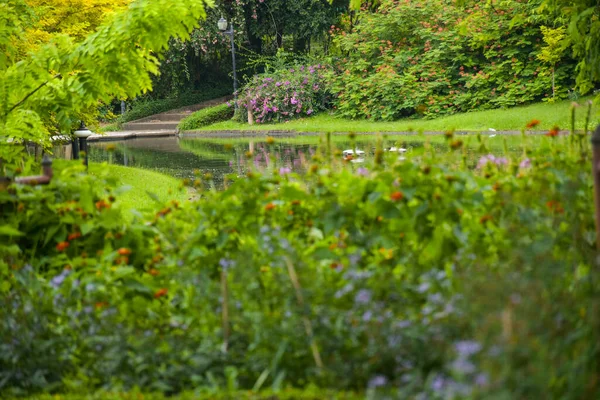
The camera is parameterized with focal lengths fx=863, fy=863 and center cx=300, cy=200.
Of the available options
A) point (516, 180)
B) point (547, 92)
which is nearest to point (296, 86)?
point (547, 92)

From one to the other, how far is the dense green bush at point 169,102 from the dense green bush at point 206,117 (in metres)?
5.74

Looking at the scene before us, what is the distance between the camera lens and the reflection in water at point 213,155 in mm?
17312

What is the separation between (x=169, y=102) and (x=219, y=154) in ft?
71.0

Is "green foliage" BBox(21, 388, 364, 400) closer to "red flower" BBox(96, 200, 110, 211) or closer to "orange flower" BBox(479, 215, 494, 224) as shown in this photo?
"orange flower" BBox(479, 215, 494, 224)

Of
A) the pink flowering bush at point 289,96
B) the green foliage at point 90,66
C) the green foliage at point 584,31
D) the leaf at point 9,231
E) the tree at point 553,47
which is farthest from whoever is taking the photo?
the pink flowering bush at point 289,96

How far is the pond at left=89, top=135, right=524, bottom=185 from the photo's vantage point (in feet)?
57.4

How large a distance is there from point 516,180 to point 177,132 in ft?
104

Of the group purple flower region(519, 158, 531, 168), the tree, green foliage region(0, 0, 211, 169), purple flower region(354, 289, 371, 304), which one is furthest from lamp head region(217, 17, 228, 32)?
purple flower region(354, 289, 371, 304)

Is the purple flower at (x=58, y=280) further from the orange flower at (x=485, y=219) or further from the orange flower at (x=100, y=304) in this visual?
the orange flower at (x=485, y=219)

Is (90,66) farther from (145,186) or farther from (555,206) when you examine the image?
(145,186)

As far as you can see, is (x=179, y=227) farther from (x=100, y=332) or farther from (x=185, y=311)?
(x=100, y=332)

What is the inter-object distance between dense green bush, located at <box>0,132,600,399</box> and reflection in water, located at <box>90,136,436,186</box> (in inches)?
381

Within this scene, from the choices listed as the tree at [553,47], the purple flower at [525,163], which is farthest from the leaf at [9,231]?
the tree at [553,47]

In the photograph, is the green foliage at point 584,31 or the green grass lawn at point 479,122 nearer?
the green foliage at point 584,31
